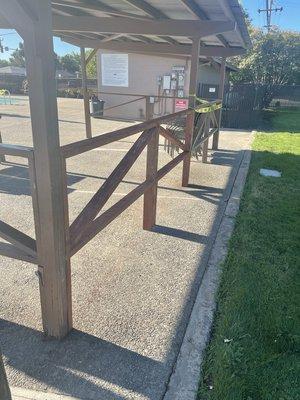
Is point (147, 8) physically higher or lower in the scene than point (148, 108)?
higher

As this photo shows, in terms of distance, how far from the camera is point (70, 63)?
71.9m

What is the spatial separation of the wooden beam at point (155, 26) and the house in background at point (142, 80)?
8596mm

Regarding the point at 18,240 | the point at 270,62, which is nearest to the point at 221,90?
the point at 18,240

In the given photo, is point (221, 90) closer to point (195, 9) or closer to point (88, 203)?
point (195, 9)

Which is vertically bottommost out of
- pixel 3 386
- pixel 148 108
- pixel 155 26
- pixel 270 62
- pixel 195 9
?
pixel 3 386

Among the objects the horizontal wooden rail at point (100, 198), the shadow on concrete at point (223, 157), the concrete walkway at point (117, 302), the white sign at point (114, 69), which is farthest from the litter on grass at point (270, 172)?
the white sign at point (114, 69)

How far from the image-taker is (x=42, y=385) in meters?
2.17

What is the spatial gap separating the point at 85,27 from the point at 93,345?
17.2 feet

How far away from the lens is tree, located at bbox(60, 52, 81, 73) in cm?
7112

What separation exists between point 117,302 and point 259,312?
120 centimetres

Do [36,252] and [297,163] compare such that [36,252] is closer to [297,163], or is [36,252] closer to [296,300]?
[296,300]

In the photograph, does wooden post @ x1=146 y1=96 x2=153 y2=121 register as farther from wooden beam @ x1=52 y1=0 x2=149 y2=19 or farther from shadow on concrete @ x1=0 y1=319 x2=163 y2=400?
shadow on concrete @ x1=0 y1=319 x2=163 y2=400

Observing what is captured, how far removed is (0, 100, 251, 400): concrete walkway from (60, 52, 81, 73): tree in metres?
72.3

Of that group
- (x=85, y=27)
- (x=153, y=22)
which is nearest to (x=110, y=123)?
(x=85, y=27)
